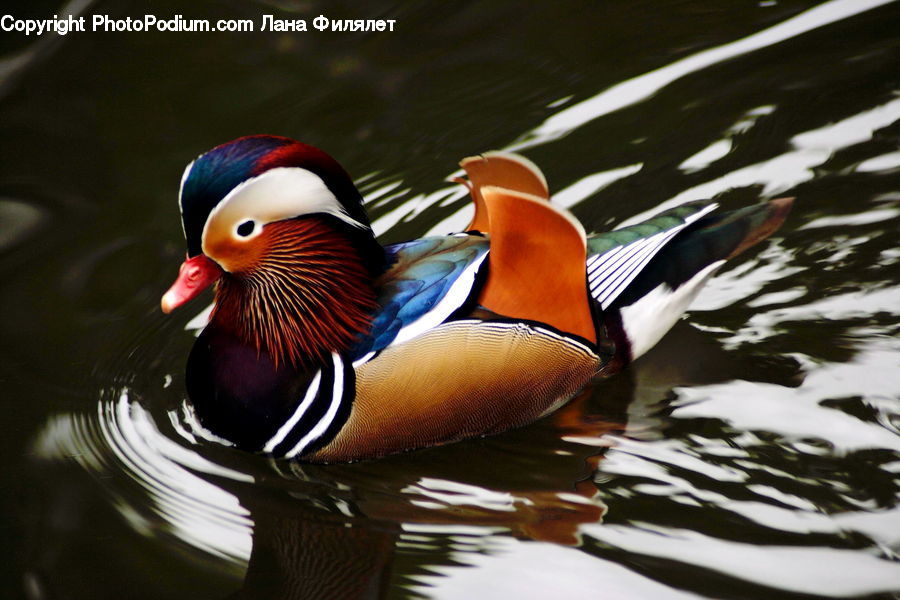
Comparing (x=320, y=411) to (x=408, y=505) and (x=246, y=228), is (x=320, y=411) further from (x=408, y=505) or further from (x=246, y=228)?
(x=246, y=228)

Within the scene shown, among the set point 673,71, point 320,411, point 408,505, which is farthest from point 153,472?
point 673,71

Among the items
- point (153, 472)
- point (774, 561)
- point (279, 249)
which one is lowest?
point (774, 561)

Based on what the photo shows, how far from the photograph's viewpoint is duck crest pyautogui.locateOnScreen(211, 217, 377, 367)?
3.46 meters

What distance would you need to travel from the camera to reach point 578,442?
3650mm

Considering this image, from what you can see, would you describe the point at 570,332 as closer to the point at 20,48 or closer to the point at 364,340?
the point at 364,340

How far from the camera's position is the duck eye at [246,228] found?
10.8 ft

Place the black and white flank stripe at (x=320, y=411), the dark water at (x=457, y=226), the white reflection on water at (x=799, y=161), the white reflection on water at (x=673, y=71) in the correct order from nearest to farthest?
the dark water at (x=457, y=226), the black and white flank stripe at (x=320, y=411), the white reflection on water at (x=799, y=161), the white reflection on water at (x=673, y=71)

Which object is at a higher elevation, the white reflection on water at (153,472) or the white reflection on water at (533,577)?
the white reflection on water at (153,472)

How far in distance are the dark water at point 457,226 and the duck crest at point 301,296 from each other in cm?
43

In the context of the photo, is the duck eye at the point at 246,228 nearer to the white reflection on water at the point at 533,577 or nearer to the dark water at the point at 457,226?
the dark water at the point at 457,226

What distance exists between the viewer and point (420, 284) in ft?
11.4

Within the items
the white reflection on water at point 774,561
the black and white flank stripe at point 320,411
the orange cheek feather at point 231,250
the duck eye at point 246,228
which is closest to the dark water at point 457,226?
the white reflection on water at point 774,561

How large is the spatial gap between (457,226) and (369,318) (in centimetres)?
128

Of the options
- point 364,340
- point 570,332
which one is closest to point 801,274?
point 570,332
